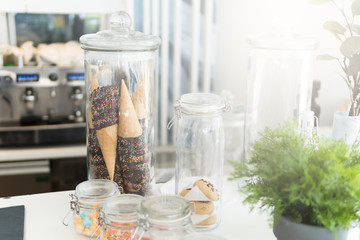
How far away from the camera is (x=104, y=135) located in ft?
3.41

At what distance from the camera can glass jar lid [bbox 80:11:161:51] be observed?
1056mm

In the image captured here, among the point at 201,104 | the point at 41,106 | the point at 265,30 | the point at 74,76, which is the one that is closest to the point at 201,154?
the point at 201,104

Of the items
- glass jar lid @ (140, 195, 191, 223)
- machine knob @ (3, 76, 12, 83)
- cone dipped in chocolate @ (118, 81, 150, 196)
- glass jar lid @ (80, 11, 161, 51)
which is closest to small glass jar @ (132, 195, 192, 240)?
glass jar lid @ (140, 195, 191, 223)

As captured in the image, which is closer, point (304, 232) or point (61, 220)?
point (304, 232)

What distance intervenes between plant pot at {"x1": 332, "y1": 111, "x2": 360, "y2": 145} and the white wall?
1.12 metres

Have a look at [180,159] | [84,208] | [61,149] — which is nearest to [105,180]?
[84,208]

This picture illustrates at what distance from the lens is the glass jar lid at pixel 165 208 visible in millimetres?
781

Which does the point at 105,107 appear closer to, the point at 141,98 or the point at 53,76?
the point at 141,98

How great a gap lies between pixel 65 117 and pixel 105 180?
1418mm

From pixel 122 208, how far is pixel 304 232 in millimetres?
339

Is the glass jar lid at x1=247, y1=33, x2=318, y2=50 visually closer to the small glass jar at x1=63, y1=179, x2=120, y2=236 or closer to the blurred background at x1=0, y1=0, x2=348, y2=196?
the small glass jar at x1=63, y1=179, x2=120, y2=236

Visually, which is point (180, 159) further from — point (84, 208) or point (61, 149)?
point (61, 149)

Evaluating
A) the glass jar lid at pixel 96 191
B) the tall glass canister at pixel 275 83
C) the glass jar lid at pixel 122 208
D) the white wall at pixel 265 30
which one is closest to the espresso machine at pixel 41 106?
the white wall at pixel 265 30

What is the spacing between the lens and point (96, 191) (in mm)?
957
